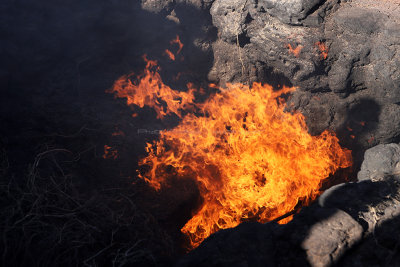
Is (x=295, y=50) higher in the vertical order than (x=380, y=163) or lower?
higher

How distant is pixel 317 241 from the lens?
7.66 feet

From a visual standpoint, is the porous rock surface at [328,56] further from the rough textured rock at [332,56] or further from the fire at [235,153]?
the fire at [235,153]

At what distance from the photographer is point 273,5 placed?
405cm

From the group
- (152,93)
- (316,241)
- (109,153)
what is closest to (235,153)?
(152,93)

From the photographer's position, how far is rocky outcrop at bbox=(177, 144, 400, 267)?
2.28 meters

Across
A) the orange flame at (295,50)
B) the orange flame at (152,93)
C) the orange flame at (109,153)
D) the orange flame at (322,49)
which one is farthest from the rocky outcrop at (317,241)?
the orange flame at (152,93)

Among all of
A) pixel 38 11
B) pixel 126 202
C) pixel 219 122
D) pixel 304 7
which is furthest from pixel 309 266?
pixel 38 11

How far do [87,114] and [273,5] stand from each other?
→ 10.5 ft

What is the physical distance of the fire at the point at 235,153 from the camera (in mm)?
3916

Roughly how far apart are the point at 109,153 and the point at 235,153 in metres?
1.93

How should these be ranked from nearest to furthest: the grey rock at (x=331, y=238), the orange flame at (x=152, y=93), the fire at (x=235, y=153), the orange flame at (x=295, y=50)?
the grey rock at (x=331, y=238) → the fire at (x=235, y=153) → the orange flame at (x=295, y=50) → the orange flame at (x=152, y=93)

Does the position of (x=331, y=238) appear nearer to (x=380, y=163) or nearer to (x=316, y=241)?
(x=316, y=241)

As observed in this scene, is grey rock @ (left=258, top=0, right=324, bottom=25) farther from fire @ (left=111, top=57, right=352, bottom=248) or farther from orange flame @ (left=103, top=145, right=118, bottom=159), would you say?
orange flame @ (left=103, top=145, right=118, bottom=159)

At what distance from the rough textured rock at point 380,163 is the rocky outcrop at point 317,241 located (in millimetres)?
949
